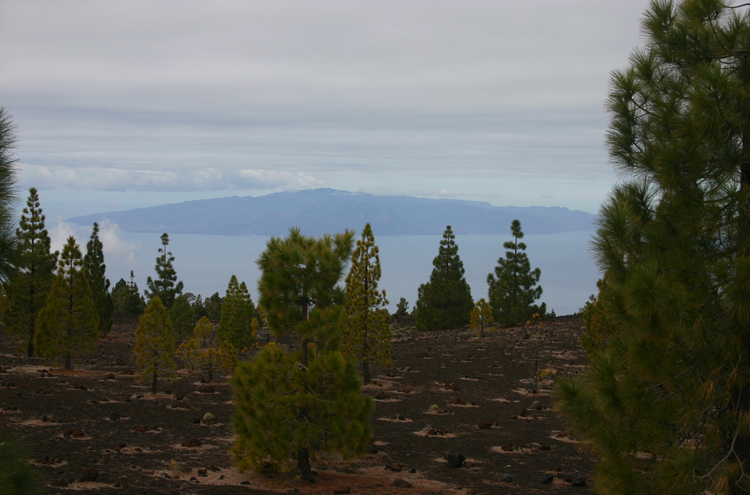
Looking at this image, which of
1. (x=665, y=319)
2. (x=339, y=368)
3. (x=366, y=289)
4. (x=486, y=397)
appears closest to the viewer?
(x=665, y=319)

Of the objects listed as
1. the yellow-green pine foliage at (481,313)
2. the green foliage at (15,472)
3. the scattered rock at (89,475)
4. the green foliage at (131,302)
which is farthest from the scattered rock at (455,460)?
the green foliage at (131,302)

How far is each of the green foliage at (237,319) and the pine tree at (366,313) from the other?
14.9 feet

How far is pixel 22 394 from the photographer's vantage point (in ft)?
51.0

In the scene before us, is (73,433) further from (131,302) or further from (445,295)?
(131,302)

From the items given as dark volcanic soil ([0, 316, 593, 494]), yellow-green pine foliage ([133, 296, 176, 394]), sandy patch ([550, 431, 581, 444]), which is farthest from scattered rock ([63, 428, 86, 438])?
sandy patch ([550, 431, 581, 444])

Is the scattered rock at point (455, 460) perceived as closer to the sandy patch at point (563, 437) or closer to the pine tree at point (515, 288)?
the sandy patch at point (563, 437)

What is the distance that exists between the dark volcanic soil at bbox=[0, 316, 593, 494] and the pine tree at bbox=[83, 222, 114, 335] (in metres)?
11.7

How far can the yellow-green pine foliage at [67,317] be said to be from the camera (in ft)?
65.5

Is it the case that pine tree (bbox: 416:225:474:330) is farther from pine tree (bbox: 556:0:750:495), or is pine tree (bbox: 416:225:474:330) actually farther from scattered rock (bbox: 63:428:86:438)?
pine tree (bbox: 556:0:750:495)

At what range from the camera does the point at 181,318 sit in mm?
34188

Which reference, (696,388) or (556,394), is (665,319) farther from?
(556,394)

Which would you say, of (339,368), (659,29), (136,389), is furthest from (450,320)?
(659,29)

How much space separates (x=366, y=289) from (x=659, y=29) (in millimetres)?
14561

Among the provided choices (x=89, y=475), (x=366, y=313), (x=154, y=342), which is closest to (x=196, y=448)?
(x=89, y=475)
